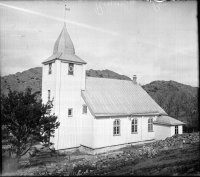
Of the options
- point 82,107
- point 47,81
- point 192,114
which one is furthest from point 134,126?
point 192,114

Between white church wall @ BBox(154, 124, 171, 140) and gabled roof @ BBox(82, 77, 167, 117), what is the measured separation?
5.58ft

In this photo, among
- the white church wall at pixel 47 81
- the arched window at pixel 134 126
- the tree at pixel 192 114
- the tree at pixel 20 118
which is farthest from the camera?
the tree at pixel 192 114

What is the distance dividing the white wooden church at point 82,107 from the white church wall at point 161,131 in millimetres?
788

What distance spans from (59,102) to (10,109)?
6951mm

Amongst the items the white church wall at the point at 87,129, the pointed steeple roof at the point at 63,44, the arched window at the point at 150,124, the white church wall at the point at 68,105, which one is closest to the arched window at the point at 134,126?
the arched window at the point at 150,124

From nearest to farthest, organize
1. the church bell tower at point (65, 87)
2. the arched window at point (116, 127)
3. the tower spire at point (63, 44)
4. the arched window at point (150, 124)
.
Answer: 1. the church bell tower at point (65, 87)
2. the tower spire at point (63, 44)
3. the arched window at point (116, 127)
4. the arched window at point (150, 124)

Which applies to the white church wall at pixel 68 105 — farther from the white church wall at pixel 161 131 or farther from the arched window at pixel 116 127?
the white church wall at pixel 161 131

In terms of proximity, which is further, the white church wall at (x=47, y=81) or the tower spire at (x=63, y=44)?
the tower spire at (x=63, y=44)

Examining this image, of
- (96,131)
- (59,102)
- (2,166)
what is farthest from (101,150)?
(2,166)

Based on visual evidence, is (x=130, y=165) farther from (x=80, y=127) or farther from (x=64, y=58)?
(x=64, y=58)

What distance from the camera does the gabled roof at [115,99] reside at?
1795cm

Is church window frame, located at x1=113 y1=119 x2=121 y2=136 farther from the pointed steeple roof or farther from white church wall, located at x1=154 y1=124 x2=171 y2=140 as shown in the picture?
the pointed steeple roof

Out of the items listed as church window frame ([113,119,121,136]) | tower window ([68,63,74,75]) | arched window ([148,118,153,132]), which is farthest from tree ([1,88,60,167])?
arched window ([148,118,153,132])

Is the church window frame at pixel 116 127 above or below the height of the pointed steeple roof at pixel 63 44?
below
